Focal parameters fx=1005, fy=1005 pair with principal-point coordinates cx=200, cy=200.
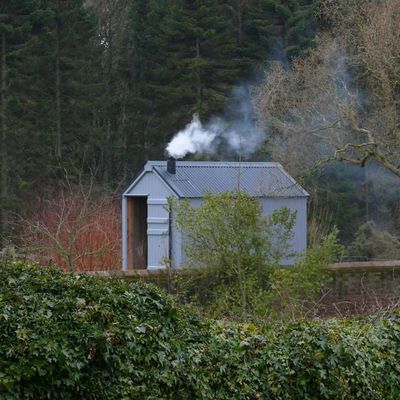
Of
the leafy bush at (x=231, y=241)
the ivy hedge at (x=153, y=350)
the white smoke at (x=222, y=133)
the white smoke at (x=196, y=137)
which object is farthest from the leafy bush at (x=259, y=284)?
the white smoke at (x=196, y=137)

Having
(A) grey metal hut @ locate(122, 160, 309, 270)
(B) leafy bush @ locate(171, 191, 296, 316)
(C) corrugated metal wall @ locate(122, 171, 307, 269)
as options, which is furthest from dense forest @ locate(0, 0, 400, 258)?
(B) leafy bush @ locate(171, 191, 296, 316)

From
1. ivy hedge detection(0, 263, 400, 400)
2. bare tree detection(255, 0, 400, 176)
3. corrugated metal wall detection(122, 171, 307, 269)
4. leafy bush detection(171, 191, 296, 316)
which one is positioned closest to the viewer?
ivy hedge detection(0, 263, 400, 400)

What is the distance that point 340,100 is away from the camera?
68.8 ft

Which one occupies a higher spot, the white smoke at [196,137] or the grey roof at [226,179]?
the white smoke at [196,137]

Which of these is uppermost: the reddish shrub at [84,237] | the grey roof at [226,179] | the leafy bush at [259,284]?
the grey roof at [226,179]

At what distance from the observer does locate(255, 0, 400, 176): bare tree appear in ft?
67.8

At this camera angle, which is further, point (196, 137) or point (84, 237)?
point (196, 137)

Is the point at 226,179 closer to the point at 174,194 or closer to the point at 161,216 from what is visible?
the point at 174,194

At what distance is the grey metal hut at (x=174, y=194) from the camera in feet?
70.1

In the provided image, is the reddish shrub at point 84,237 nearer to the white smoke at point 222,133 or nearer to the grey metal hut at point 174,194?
the grey metal hut at point 174,194

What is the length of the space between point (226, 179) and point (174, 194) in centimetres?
A: 150

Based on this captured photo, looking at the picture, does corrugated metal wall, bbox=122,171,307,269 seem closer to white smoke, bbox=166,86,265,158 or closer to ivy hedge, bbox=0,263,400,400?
white smoke, bbox=166,86,265,158

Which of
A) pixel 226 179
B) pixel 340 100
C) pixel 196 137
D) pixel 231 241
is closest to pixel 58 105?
pixel 196 137

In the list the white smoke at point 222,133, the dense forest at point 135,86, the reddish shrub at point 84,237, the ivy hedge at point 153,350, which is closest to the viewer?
the ivy hedge at point 153,350
